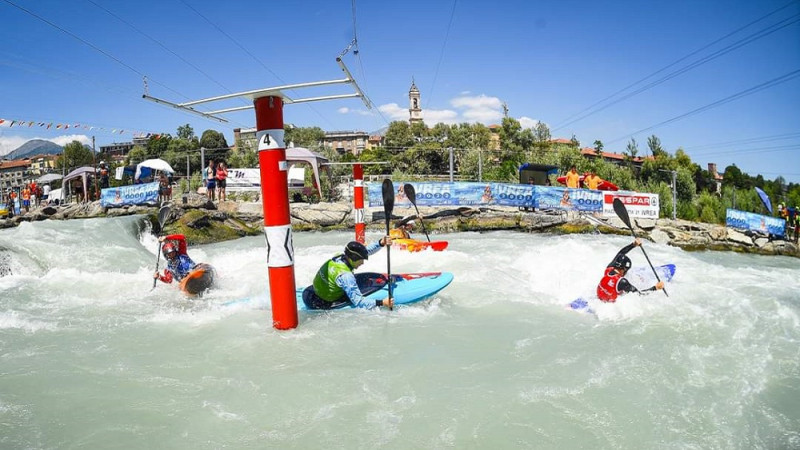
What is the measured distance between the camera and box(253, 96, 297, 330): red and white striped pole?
16.4 feet

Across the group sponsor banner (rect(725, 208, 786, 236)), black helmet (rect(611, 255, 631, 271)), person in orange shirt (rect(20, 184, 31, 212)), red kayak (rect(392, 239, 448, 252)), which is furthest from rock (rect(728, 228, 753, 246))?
person in orange shirt (rect(20, 184, 31, 212))

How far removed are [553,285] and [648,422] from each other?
16.2 feet

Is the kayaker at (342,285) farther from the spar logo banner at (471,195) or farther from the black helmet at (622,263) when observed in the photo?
the spar logo banner at (471,195)

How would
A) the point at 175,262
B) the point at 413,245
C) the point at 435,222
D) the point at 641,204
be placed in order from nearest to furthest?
the point at 175,262 < the point at 413,245 < the point at 641,204 < the point at 435,222

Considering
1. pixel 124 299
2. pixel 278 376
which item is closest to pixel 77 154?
pixel 124 299

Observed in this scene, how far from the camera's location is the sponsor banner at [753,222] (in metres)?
17.7

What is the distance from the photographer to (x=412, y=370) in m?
4.50

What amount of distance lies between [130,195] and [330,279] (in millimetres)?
15528

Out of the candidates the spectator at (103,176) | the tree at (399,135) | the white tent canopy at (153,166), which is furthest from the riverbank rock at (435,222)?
the tree at (399,135)

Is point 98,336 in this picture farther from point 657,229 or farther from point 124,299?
point 657,229

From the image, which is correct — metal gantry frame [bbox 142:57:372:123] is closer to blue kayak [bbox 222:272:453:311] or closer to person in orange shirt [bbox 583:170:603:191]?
blue kayak [bbox 222:272:453:311]

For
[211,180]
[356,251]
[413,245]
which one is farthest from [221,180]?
[356,251]

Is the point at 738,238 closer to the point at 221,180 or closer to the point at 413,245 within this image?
the point at 413,245

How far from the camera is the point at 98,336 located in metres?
5.57
